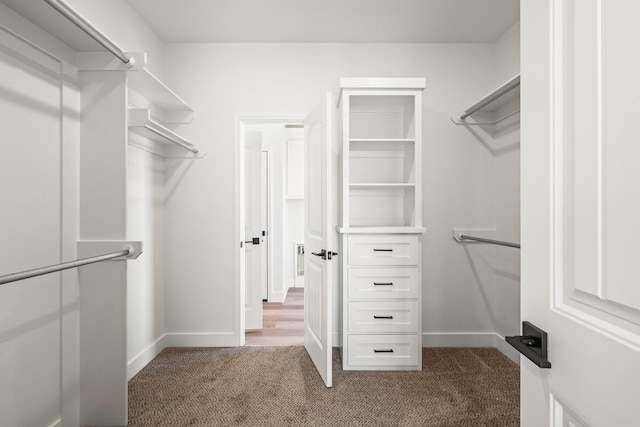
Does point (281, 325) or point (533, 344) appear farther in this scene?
point (281, 325)

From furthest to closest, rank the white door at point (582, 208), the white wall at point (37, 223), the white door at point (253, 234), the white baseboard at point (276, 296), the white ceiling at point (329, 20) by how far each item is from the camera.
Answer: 1. the white baseboard at point (276, 296)
2. the white door at point (253, 234)
3. the white ceiling at point (329, 20)
4. the white wall at point (37, 223)
5. the white door at point (582, 208)

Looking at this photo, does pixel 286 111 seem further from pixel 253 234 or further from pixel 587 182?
pixel 587 182

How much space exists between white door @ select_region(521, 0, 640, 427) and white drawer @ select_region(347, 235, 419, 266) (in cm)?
194

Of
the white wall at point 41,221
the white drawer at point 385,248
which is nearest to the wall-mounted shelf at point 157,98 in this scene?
the white wall at point 41,221

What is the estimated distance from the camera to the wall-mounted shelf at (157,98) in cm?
226

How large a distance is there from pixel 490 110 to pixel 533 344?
2848 mm

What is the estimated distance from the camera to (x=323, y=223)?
259 cm

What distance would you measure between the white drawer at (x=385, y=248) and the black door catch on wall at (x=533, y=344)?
195cm

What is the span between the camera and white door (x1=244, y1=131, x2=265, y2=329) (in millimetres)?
3758

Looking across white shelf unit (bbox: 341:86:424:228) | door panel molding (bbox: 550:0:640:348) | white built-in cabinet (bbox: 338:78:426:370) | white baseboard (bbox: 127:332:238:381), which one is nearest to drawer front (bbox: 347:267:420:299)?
white built-in cabinet (bbox: 338:78:426:370)

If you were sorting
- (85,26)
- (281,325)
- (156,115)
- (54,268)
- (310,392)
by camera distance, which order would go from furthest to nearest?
(281,325) → (156,115) → (310,392) → (85,26) → (54,268)

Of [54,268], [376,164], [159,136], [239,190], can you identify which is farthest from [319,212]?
[54,268]

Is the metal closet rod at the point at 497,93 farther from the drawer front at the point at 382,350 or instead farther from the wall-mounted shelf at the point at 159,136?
the wall-mounted shelf at the point at 159,136

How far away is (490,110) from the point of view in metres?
3.13
